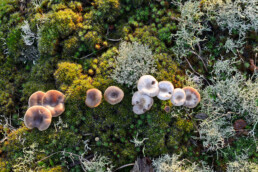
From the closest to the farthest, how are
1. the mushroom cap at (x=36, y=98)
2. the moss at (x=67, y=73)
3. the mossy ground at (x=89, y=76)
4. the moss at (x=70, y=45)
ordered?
the mushroom cap at (x=36, y=98) < the mossy ground at (x=89, y=76) < the moss at (x=67, y=73) < the moss at (x=70, y=45)

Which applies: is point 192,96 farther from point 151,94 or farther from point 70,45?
point 70,45

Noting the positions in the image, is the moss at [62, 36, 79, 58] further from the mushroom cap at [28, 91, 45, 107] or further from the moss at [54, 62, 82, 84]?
the mushroom cap at [28, 91, 45, 107]

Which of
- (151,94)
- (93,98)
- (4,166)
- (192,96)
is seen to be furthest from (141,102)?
(4,166)

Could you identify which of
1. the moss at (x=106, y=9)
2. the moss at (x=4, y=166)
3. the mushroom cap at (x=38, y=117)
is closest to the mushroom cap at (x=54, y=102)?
the mushroom cap at (x=38, y=117)

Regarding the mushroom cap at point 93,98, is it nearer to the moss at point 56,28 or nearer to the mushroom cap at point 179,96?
the moss at point 56,28

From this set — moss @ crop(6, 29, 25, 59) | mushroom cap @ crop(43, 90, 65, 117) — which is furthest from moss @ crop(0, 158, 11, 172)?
moss @ crop(6, 29, 25, 59)

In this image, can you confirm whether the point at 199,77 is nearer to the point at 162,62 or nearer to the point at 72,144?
the point at 162,62
